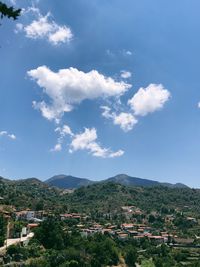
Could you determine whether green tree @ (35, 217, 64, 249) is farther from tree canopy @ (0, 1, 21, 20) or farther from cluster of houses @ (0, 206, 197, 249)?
tree canopy @ (0, 1, 21, 20)

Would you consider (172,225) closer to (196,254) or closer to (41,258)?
(196,254)

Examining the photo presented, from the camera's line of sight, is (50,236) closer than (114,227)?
Yes

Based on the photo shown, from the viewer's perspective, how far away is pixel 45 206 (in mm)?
136375

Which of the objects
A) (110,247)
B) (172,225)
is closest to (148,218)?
(172,225)

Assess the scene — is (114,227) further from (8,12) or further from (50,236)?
(8,12)

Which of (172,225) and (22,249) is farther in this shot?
(172,225)

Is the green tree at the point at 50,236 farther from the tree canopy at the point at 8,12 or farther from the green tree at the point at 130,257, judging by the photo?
the tree canopy at the point at 8,12

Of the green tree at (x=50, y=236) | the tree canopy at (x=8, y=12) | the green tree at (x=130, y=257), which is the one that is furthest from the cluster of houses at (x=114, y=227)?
the tree canopy at (x=8, y=12)

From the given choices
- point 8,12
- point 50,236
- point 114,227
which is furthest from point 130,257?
point 8,12

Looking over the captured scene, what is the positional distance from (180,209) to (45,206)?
206 ft

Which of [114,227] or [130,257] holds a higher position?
[114,227]

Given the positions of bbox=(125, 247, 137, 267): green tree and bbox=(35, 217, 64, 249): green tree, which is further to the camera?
bbox=(125, 247, 137, 267): green tree

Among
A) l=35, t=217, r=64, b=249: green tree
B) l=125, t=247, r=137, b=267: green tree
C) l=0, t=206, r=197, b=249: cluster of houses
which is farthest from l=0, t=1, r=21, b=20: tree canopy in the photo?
l=0, t=206, r=197, b=249: cluster of houses

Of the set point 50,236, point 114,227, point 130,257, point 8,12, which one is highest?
point 8,12
